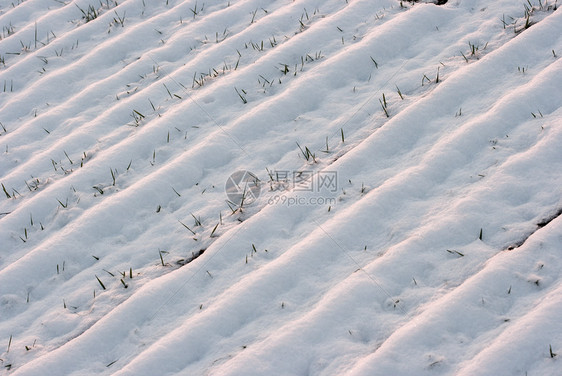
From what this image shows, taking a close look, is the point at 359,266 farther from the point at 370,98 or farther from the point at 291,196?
the point at 370,98

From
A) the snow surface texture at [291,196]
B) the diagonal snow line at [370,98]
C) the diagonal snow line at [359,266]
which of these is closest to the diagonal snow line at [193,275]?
the snow surface texture at [291,196]

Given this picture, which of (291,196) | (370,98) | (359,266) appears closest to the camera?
(359,266)

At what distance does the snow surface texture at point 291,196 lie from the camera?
6.31 feet

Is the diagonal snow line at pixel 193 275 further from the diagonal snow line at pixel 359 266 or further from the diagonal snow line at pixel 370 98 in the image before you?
the diagonal snow line at pixel 370 98

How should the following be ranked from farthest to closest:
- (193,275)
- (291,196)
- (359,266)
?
(291,196), (193,275), (359,266)

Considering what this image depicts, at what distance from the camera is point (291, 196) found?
2500 millimetres

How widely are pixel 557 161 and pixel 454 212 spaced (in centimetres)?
55

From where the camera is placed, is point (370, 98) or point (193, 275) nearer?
point (193, 275)

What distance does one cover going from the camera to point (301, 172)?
264 centimetres

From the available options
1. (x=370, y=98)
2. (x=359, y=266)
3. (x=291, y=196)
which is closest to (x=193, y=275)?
(x=291, y=196)

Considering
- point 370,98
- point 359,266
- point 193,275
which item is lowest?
point 359,266

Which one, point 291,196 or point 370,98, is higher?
point 370,98

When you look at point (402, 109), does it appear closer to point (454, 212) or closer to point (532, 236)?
point (454, 212)

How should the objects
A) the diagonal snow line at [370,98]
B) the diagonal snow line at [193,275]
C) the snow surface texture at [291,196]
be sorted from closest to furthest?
the snow surface texture at [291,196] → the diagonal snow line at [193,275] → the diagonal snow line at [370,98]
